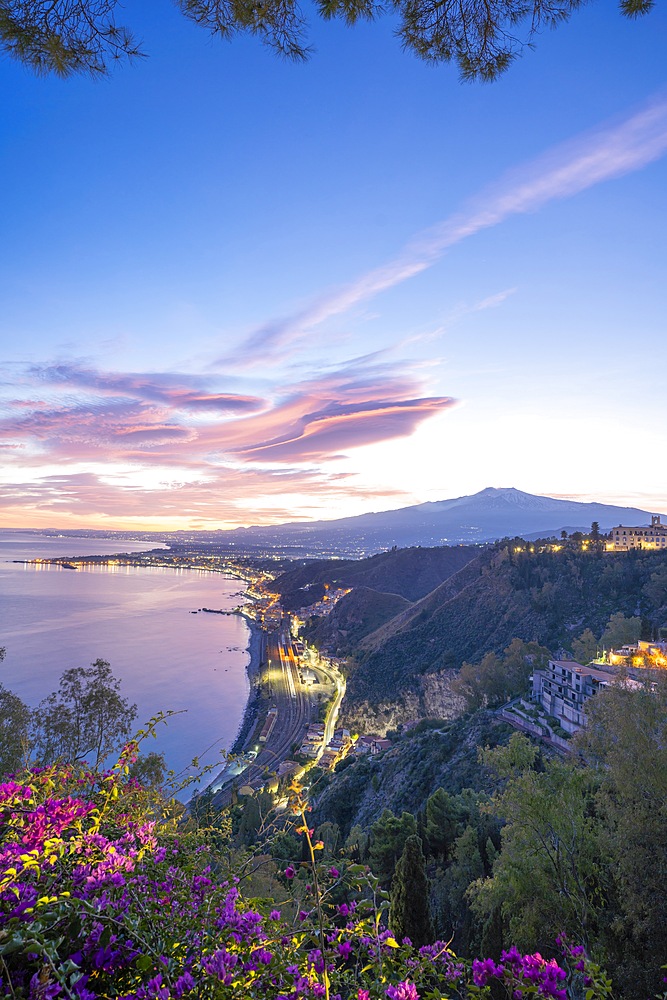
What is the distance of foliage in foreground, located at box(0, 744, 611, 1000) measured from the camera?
1122 mm

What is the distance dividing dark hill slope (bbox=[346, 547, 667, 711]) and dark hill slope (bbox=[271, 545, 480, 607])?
80.1 feet

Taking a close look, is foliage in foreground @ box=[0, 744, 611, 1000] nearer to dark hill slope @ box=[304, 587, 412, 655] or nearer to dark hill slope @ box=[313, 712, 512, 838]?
dark hill slope @ box=[313, 712, 512, 838]

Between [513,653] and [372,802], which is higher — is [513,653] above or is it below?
above

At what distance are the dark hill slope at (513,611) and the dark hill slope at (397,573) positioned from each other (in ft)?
80.1

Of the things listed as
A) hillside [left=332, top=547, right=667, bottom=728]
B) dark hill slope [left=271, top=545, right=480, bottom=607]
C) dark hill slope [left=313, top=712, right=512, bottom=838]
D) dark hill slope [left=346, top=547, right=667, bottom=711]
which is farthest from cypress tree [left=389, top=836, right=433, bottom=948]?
dark hill slope [left=271, top=545, right=480, bottom=607]

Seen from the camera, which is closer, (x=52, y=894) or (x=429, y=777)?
(x=52, y=894)

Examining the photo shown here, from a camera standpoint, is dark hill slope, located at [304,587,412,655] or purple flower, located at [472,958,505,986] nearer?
purple flower, located at [472,958,505,986]

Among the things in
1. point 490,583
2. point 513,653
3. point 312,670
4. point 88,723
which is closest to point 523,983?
point 88,723

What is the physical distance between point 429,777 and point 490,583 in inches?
847

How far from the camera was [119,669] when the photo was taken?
116 feet

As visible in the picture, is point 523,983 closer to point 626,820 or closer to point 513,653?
point 626,820

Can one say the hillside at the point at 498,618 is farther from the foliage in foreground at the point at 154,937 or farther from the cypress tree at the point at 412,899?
the foliage in foreground at the point at 154,937

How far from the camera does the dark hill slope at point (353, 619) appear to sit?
4512 cm

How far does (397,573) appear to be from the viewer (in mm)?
66750
